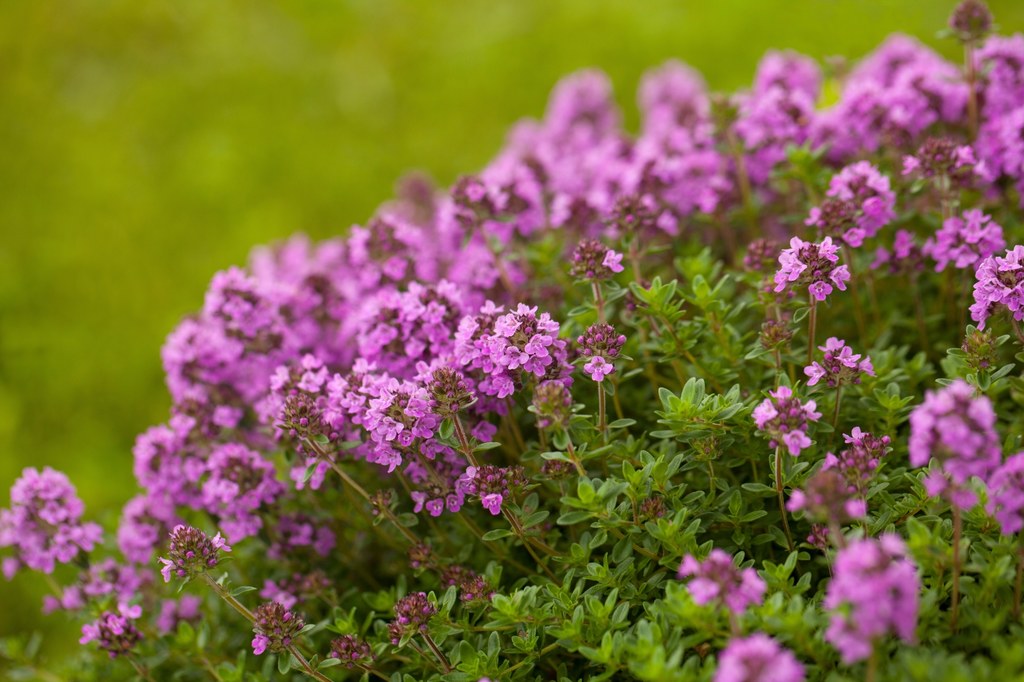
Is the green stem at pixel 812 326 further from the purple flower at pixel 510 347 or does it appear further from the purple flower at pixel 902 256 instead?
the purple flower at pixel 510 347

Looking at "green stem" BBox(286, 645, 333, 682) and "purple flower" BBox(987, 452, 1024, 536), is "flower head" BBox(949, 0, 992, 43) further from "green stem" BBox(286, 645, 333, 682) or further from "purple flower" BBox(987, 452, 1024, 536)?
"green stem" BBox(286, 645, 333, 682)

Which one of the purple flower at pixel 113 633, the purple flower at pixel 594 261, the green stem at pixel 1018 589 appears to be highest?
the purple flower at pixel 594 261

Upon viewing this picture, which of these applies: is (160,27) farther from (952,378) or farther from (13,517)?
(952,378)

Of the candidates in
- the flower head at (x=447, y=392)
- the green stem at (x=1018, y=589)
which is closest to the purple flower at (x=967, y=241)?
the green stem at (x=1018, y=589)

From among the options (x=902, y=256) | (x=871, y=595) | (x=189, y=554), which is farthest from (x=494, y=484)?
(x=902, y=256)

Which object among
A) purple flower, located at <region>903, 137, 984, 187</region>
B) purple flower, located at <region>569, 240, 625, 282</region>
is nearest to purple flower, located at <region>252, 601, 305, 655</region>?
purple flower, located at <region>569, 240, 625, 282</region>

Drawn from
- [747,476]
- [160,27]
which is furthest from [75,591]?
[160,27]
